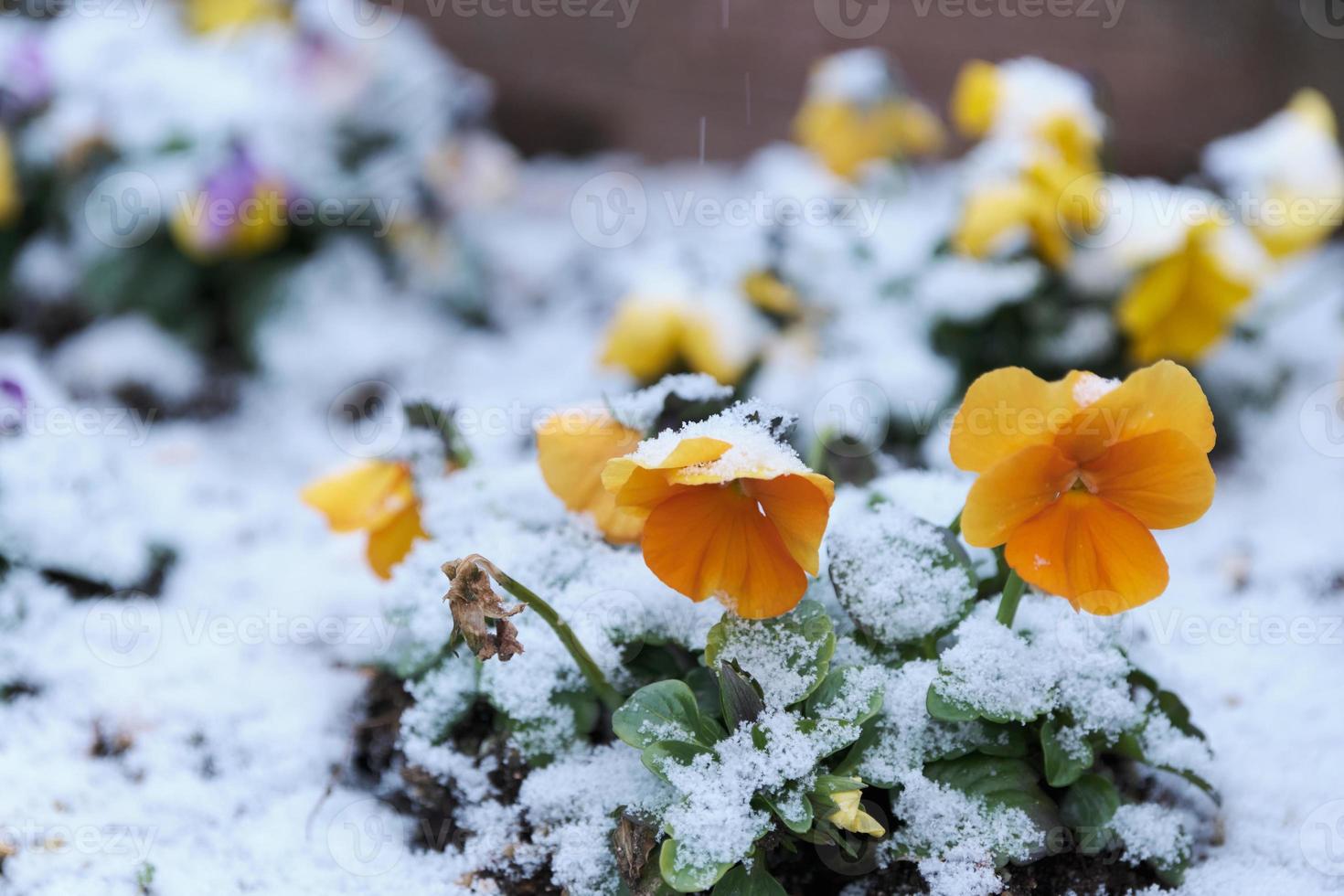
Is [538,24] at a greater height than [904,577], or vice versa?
[904,577]

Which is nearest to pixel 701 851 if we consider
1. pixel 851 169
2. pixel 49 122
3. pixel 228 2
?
pixel 851 169

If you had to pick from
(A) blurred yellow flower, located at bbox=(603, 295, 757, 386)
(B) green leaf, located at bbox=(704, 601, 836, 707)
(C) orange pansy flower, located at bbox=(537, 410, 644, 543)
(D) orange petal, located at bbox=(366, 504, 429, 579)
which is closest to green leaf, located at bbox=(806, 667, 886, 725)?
(B) green leaf, located at bbox=(704, 601, 836, 707)

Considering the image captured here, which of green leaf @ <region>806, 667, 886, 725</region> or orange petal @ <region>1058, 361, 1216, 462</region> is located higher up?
orange petal @ <region>1058, 361, 1216, 462</region>

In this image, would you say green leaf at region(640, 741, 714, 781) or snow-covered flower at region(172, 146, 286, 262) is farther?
snow-covered flower at region(172, 146, 286, 262)

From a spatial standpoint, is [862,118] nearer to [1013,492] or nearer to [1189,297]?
[1189,297]

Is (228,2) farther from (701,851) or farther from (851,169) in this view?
(701,851)

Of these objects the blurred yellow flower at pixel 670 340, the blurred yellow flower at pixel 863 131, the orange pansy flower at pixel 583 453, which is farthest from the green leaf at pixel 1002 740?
the blurred yellow flower at pixel 863 131

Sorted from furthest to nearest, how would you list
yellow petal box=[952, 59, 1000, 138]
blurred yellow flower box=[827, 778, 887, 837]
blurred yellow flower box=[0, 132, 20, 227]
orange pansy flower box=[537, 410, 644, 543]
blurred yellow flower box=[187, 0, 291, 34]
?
1. blurred yellow flower box=[187, 0, 291, 34]
2. blurred yellow flower box=[0, 132, 20, 227]
3. yellow petal box=[952, 59, 1000, 138]
4. orange pansy flower box=[537, 410, 644, 543]
5. blurred yellow flower box=[827, 778, 887, 837]

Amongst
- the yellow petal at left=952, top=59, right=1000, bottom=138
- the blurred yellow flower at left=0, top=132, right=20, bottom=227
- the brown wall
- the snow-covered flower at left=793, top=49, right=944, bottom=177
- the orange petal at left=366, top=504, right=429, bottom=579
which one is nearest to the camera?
the orange petal at left=366, top=504, right=429, bottom=579

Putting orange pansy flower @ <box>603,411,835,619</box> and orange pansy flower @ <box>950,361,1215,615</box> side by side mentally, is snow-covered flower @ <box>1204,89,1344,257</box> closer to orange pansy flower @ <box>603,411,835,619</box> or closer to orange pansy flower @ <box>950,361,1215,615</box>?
orange pansy flower @ <box>950,361,1215,615</box>
